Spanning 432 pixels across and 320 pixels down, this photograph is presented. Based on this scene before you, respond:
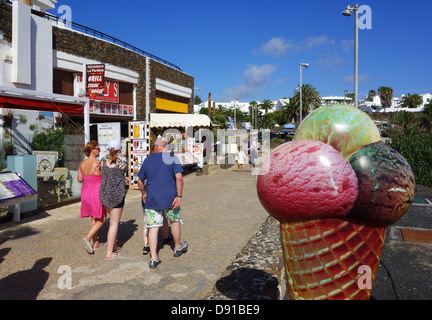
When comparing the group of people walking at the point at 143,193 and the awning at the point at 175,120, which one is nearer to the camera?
the group of people walking at the point at 143,193

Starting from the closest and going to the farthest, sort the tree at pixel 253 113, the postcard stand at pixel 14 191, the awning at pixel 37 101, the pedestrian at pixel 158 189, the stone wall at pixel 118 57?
1. the pedestrian at pixel 158 189
2. the postcard stand at pixel 14 191
3. the awning at pixel 37 101
4. the stone wall at pixel 118 57
5. the tree at pixel 253 113

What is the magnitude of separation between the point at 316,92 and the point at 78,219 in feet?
208

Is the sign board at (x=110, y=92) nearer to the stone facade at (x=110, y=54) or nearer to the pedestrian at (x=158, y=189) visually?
the stone facade at (x=110, y=54)

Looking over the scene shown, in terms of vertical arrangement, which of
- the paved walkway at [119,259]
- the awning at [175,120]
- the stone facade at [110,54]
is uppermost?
the stone facade at [110,54]

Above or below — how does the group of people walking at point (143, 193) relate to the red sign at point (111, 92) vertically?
below

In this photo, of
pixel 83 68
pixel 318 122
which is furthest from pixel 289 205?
pixel 83 68

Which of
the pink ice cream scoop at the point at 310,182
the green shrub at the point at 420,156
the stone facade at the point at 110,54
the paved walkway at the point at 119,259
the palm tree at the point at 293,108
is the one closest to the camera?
the pink ice cream scoop at the point at 310,182

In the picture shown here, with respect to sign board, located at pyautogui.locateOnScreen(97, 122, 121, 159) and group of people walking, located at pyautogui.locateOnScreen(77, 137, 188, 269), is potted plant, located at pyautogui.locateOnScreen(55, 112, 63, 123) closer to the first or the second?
sign board, located at pyautogui.locateOnScreen(97, 122, 121, 159)

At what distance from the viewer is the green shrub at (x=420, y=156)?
12.8m

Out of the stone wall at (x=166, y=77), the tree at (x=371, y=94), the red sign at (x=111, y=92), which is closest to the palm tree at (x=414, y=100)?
the tree at (x=371, y=94)

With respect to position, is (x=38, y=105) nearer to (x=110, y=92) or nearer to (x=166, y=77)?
(x=110, y=92)

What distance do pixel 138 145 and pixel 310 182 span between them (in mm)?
10493

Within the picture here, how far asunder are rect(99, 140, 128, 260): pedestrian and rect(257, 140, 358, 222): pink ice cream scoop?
3498mm
